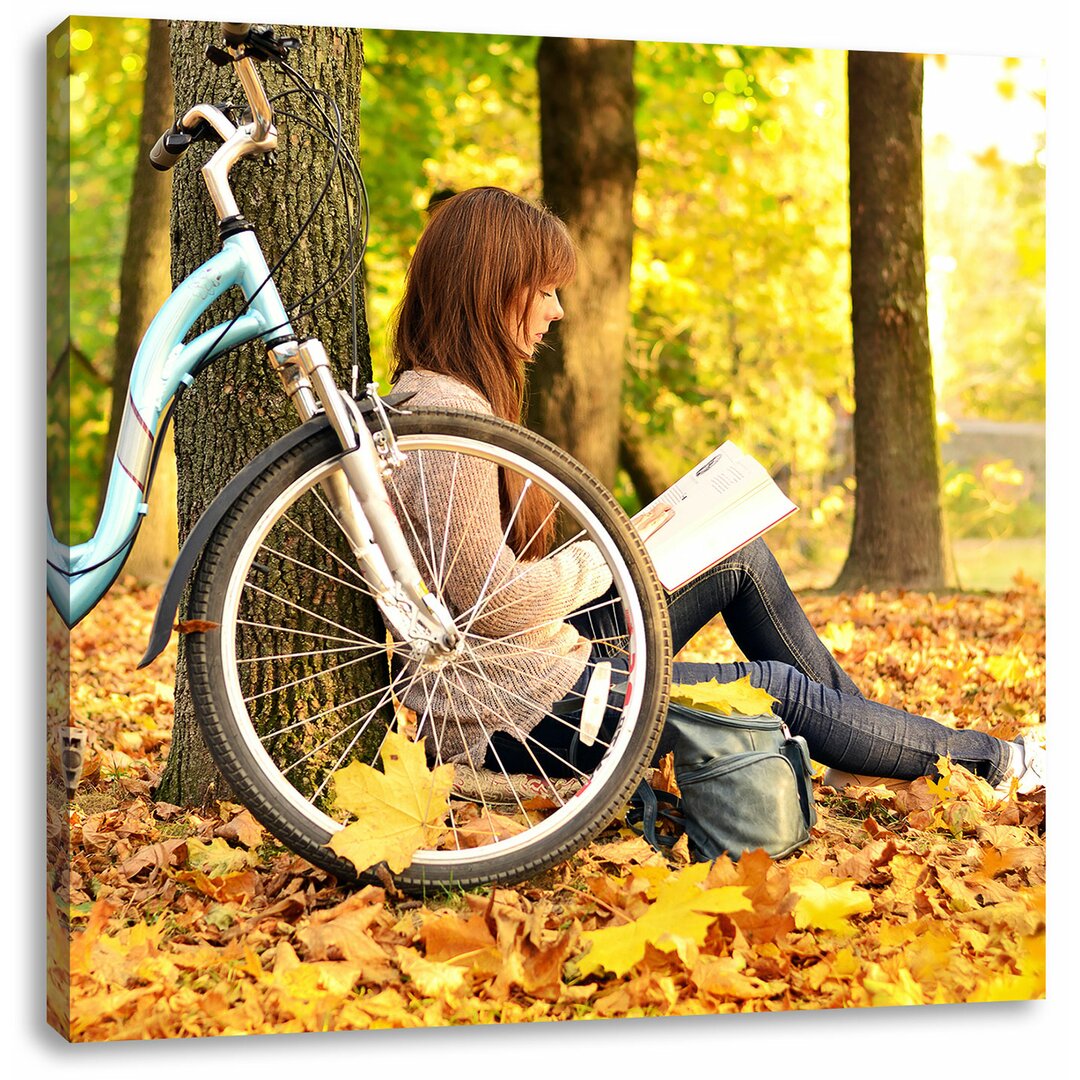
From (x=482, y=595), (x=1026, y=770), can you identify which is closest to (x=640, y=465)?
(x=1026, y=770)

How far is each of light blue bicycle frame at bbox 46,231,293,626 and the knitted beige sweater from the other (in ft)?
1.06

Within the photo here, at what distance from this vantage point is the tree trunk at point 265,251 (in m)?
2.52

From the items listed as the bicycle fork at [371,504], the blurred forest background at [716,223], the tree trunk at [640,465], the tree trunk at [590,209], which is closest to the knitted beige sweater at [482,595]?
the bicycle fork at [371,504]

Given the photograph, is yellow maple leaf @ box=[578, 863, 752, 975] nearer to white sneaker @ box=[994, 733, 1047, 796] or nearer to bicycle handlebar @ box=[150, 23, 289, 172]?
white sneaker @ box=[994, 733, 1047, 796]

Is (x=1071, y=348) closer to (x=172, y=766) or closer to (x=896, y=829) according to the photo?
(x=896, y=829)

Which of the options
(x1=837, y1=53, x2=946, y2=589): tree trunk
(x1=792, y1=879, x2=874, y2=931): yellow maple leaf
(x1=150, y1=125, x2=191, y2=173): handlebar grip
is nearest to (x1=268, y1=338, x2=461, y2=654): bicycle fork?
(x1=150, y1=125, x2=191, y2=173): handlebar grip

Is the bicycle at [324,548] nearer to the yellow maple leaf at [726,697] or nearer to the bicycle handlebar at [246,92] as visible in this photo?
the bicycle handlebar at [246,92]

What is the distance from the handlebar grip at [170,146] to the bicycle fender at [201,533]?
50 centimetres

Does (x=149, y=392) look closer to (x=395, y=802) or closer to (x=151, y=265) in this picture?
(x=395, y=802)

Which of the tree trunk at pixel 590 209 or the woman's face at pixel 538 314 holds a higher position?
the tree trunk at pixel 590 209

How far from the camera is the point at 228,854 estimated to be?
94.0 inches

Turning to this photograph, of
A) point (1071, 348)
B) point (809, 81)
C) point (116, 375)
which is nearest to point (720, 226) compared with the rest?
point (809, 81)

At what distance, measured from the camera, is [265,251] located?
8.22 ft

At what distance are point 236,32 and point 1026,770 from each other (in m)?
2.09
